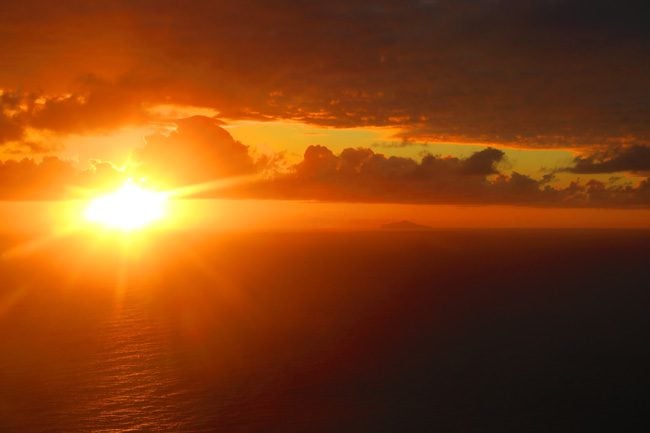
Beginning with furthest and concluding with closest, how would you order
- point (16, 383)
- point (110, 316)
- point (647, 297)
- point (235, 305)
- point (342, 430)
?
point (647, 297)
point (235, 305)
point (110, 316)
point (16, 383)
point (342, 430)

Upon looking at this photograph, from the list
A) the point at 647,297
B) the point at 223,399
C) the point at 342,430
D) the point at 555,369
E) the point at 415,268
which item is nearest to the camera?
the point at 342,430

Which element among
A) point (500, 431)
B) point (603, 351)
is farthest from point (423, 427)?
point (603, 351)

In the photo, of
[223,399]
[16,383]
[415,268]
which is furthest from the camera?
[415,268]

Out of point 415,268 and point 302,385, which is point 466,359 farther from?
point 415,268

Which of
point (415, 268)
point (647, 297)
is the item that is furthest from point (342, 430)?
point (415, 268)

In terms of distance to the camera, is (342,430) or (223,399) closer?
(342,430)

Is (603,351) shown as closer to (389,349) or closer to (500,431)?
(389,349)
